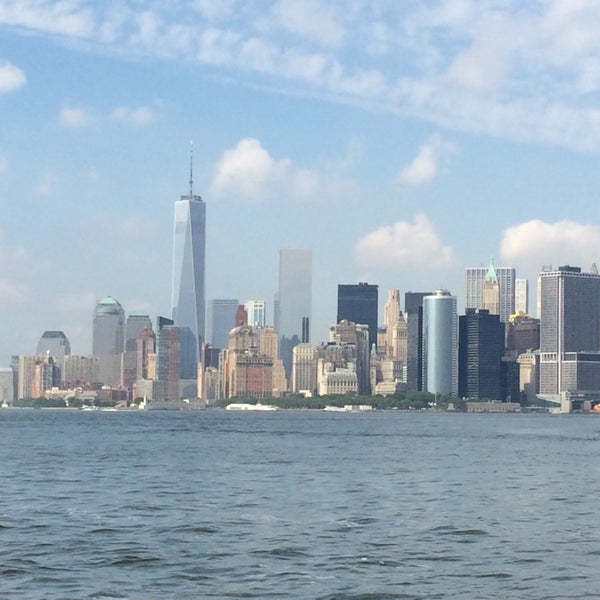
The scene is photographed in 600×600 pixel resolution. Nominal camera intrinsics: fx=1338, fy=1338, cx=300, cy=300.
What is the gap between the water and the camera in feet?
138

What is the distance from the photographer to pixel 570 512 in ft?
211

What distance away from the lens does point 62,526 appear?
5584cm

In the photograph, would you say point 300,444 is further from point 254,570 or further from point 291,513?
point 254,570

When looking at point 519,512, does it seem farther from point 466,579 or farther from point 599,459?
point 599,459

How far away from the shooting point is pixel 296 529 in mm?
54719

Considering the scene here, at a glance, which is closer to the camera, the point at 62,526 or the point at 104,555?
the point at 104,555

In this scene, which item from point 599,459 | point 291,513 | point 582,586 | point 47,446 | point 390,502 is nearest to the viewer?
point 582,586

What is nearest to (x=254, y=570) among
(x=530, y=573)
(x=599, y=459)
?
(x=530, y=573)

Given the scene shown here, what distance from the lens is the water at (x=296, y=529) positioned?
42.0 meters

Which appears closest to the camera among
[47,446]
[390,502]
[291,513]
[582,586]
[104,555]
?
[582,586]

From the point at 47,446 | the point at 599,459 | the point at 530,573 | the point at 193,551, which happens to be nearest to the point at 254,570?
the point at 193,551

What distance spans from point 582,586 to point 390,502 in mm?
25406

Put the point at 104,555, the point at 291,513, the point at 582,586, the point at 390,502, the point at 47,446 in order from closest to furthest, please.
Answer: the point at 582,586 → the point at 104,555 → the point at 291,513 → the point at 390,502 → the point at 47,446

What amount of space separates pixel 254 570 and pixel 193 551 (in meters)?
4.52
